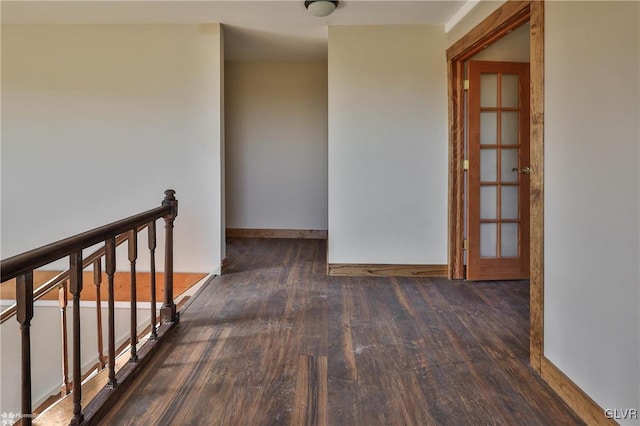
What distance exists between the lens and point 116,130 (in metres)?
3.76

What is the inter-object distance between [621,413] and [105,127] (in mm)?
4213

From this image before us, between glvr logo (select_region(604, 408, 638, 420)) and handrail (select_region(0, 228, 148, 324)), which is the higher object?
handrail (select_region(0, 228, 148, 324))

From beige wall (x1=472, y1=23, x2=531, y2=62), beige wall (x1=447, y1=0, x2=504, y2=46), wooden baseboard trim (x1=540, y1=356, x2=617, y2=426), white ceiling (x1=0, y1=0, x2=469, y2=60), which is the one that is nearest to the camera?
wooden baseboard trim (x1=540, y1=356, x2=617, y2=426)

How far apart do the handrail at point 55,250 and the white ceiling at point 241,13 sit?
84.0 inches

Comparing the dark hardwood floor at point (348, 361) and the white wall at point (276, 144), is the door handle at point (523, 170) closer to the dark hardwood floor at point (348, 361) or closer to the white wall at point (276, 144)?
the dark hardwood floor at point (348, 361)

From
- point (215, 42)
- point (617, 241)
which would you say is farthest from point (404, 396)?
point (215, 42)

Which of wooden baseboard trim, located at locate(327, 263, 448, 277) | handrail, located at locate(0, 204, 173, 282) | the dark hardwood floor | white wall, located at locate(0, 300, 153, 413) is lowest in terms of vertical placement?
white wall, located at locate(0, 300, 153, 413)

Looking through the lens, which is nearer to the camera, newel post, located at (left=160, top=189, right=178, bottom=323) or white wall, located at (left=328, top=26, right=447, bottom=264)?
newel post, located at (left=160, top=189, right=178, bottom=323)

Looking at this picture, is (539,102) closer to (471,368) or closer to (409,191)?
(471,368)

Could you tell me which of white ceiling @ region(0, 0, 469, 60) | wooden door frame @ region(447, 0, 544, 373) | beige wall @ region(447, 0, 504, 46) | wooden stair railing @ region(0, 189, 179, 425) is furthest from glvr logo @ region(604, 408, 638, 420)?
white ceiling @ region(0, 0, 469, 60)

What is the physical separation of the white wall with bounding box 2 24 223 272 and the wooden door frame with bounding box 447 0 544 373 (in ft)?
7.19

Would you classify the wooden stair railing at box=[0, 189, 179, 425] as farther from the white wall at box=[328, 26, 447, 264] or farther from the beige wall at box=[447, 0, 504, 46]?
the beige wall at box=[447, 0, 504, 46]

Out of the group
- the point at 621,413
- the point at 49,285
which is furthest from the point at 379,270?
the point at 49,285

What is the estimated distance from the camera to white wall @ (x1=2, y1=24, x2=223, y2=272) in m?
3.70
